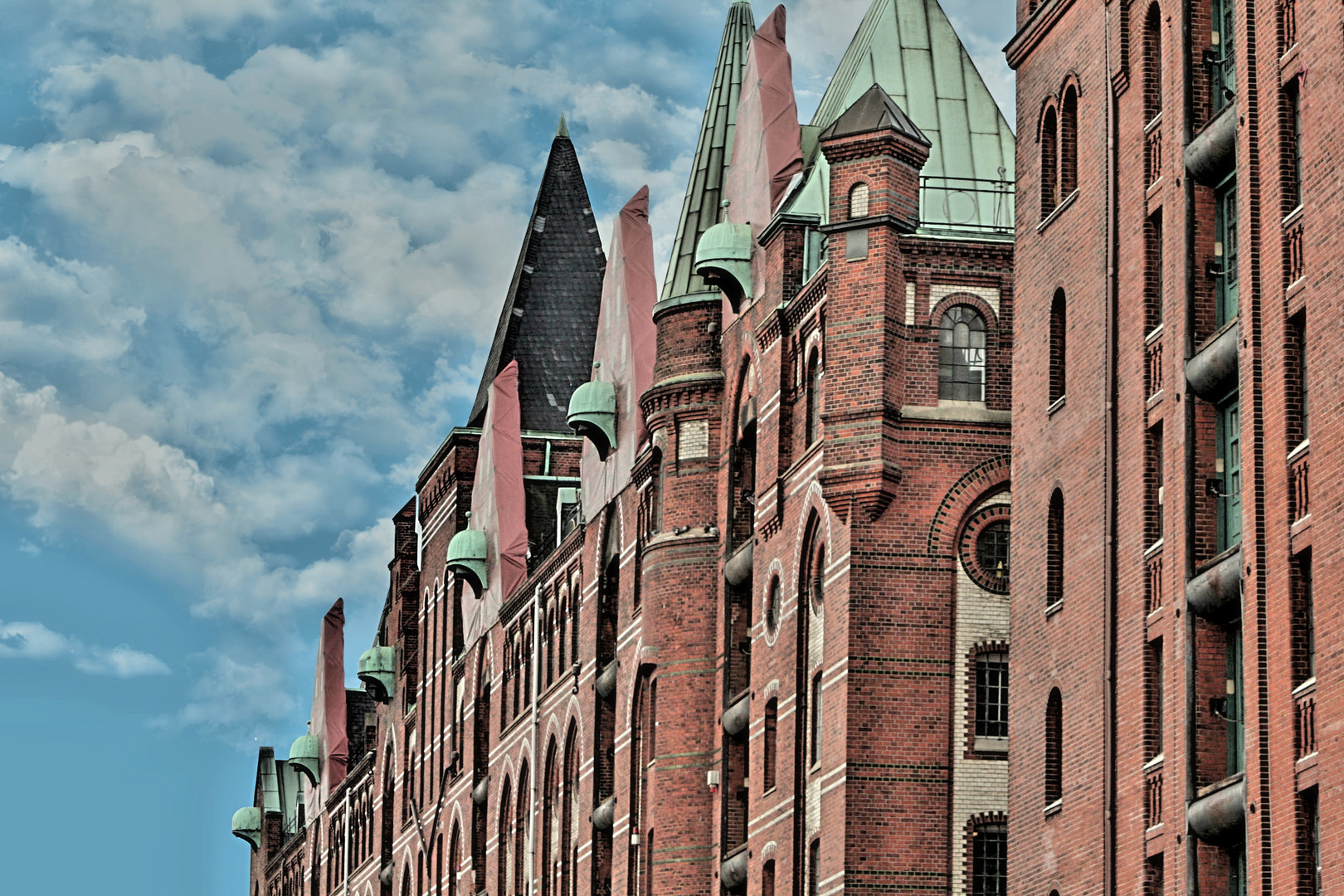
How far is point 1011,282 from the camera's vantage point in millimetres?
49875

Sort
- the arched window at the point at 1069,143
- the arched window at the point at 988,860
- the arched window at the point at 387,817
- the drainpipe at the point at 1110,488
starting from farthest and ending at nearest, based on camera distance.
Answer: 1. the arched window at the point at 387,817
2. the arched window at the point at 988,860
3. the arched window at the point at 1069,143
4. the drainpipe at the point at 1110,488

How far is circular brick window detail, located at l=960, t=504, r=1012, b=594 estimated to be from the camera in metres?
48.4

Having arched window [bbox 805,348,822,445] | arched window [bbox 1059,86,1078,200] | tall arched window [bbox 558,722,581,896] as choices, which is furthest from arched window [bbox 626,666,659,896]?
arched window [bbox 1059,86,1078,200]

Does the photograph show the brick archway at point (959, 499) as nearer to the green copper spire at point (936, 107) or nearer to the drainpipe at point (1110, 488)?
the green copper spire at point (936, 107)

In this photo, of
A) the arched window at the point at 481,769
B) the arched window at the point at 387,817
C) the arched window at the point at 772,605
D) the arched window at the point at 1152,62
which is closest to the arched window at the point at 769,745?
the arched window at the point at 772,605

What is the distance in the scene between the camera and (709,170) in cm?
6056

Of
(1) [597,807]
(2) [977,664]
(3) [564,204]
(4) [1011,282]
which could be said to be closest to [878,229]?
(4) [1011,282]

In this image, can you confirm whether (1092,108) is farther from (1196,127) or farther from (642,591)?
(642,591)

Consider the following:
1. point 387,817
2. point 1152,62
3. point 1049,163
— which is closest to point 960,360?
point 1049,163

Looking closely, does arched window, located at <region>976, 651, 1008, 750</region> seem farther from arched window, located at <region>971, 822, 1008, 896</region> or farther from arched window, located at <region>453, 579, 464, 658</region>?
arched window, located at <region>453, 579, 464, 658</region>

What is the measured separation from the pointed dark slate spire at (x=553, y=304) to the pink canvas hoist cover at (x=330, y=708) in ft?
76.7

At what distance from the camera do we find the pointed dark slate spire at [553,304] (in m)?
84.2

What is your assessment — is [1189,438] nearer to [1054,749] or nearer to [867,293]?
[1054,749]

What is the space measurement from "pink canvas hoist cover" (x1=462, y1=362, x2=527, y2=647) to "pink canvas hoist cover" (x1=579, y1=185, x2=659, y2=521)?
8.30 meters
